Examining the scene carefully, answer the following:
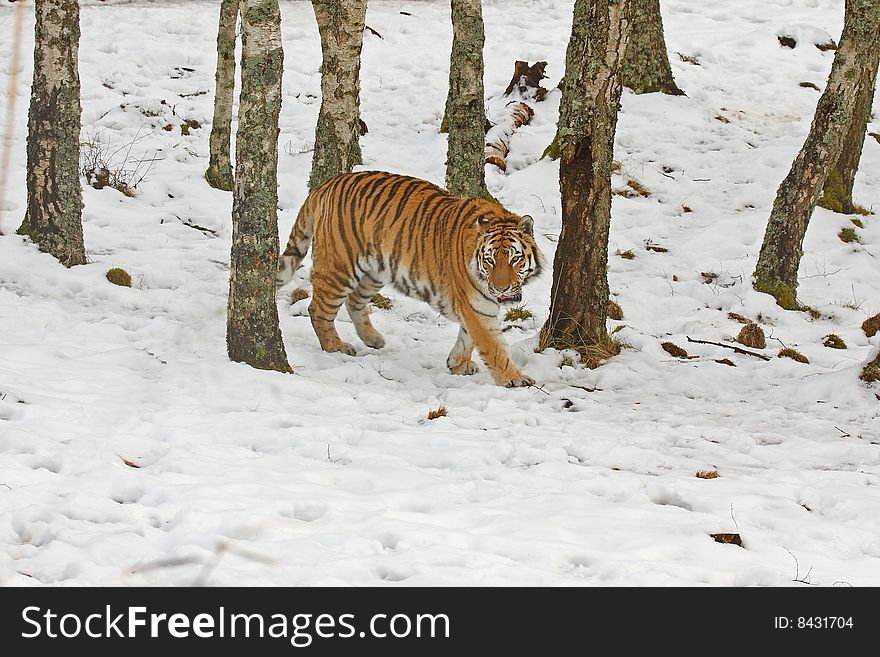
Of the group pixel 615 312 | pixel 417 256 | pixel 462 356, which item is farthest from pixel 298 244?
pixel 615 312

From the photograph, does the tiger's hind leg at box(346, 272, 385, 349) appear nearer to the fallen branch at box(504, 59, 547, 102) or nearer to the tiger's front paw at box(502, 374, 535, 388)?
the tiger's front paw at box(502, 374, 535, 388)

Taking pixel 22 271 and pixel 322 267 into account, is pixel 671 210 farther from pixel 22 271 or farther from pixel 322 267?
pixel 22 271

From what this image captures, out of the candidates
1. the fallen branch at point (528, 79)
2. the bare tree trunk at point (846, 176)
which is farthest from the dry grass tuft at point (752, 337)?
the fallen branch at point (528, 79)

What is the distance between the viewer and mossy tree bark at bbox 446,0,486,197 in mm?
8797

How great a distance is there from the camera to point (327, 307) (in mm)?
7203

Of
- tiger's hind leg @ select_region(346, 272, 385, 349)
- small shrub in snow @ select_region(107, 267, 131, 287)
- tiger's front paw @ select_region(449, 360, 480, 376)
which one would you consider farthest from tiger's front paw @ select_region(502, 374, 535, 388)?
small shrub in snow @ select_region(107, 267, 131, 287)

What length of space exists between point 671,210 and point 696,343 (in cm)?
382

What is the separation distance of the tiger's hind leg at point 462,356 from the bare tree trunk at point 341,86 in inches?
88.4

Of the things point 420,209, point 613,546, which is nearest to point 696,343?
point 420,209

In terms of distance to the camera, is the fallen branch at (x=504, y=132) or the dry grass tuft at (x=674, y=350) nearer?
the dry grass tuft at (x=674, y=350)

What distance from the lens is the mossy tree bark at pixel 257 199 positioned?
5.82 meters

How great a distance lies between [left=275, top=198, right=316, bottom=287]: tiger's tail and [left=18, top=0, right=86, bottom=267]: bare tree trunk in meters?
1.84

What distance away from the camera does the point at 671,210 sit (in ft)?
36.5

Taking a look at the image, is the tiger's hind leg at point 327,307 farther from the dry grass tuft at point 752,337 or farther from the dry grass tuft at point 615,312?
the dry grass tuft at point 752,337
